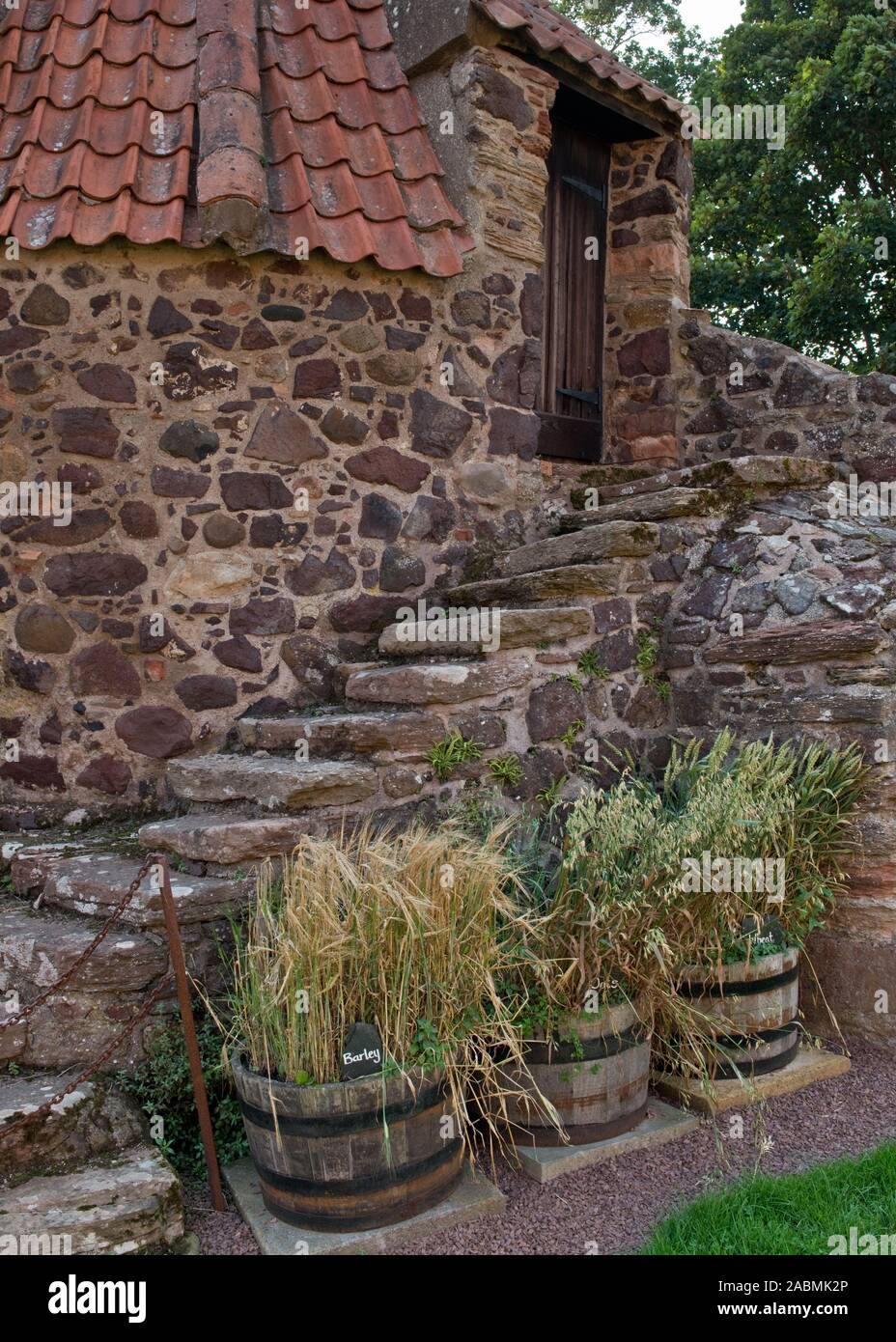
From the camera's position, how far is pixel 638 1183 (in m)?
3.38

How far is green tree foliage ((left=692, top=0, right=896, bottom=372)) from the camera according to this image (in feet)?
35.9

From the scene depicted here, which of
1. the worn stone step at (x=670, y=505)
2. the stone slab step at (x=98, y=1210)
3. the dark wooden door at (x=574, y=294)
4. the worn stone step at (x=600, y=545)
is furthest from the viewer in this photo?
the dark wooden door at (x=574, y=294)

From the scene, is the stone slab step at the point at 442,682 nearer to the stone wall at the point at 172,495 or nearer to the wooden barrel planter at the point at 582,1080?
the stone wall at the point at 172,495

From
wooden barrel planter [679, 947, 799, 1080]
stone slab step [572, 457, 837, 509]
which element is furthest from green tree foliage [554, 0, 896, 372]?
wooden barrel planter [679, 947, 799, 1080]

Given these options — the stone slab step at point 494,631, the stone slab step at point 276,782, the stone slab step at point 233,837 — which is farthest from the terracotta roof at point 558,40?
the stone slab step at point 233,837

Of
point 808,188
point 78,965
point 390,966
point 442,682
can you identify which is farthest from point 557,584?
point 808,188

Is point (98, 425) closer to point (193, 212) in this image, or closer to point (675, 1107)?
point (193, 212)

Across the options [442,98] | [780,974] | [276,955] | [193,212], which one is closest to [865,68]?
[442,98]

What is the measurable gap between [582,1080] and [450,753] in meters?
1.34

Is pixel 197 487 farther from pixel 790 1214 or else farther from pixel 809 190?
pixel 809 190

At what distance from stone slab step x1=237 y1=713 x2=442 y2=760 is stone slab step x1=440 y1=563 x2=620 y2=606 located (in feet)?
3.16

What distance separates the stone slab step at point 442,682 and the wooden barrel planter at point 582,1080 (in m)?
1.38

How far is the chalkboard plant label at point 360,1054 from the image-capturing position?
3.00 m

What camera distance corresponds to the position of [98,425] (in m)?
4.87
